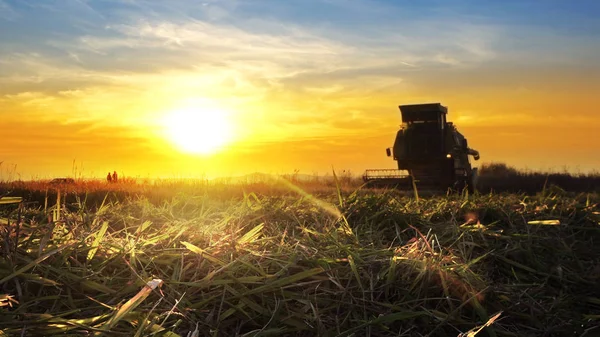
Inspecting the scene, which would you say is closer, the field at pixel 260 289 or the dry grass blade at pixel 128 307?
the dry grass blade at pixel 128 307

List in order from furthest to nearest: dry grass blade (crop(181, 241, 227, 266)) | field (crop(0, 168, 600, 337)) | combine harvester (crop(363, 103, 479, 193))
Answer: combine harvester (crop(363, 103, 479, 193))
dry grass blade (crop(181, 241, 227, 266))
field (crop(0, 168, 600, 337))

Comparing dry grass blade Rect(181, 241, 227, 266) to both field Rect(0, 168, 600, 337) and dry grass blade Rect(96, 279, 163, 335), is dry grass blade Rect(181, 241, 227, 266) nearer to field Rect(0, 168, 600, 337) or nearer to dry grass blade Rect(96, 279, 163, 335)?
field Rect(0, 168, 600, 337)

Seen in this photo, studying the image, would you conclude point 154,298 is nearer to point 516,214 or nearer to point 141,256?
point 141,256

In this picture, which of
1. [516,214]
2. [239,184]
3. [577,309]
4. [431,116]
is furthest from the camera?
[431,116]

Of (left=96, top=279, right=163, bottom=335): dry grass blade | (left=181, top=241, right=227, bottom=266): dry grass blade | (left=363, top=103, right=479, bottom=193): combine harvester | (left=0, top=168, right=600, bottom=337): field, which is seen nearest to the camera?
(left=96, top=279, right=163, bottom=335): dry grass blade

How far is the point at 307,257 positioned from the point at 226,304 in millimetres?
382

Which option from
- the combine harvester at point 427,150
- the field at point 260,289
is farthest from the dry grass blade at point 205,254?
the combine harvester at point 427,150

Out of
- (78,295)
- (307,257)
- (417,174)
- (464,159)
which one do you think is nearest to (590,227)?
(307,257)

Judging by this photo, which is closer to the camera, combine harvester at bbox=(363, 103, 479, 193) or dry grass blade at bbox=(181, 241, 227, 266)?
dry grass blade at bbox=(181, 241, 227, 266)

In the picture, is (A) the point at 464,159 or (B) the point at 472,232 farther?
(A) the point at 464,159

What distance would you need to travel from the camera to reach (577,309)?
2557mm

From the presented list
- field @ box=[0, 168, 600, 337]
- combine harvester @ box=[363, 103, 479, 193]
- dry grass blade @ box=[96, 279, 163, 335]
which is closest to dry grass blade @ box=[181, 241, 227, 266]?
field @ box=[0, 168, 600, 337]

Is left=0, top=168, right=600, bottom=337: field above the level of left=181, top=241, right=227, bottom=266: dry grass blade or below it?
below

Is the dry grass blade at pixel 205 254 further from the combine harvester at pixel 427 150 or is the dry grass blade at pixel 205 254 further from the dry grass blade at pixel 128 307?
the combine harvester at pixel 427 150
